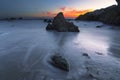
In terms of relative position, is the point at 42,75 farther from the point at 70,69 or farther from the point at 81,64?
the point at 81,64

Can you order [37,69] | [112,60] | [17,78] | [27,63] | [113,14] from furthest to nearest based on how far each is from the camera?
[113,14], [112,60], [27,63], [37,69], [17,78]

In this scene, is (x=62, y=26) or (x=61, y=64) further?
(x=62, y=26)

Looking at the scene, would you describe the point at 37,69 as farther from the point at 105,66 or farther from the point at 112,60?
the point at 112,60

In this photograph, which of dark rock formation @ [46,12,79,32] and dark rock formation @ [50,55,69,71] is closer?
dark rock formation @ [50,55,69,71]

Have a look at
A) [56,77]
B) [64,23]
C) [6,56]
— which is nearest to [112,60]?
[56,77]

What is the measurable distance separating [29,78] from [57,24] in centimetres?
2606

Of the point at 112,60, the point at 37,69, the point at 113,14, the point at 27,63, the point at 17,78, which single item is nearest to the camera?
the point at 17,78

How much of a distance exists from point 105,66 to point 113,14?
62412mm

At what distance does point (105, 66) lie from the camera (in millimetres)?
9469

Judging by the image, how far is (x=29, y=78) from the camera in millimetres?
7332

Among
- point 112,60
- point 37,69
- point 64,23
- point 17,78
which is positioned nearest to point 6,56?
point 37,69

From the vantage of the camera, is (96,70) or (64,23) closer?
(96,70)

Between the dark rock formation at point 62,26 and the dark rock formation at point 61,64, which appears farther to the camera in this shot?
the dark rock formation at point 62,26

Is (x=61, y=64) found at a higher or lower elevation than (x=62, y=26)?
higher
